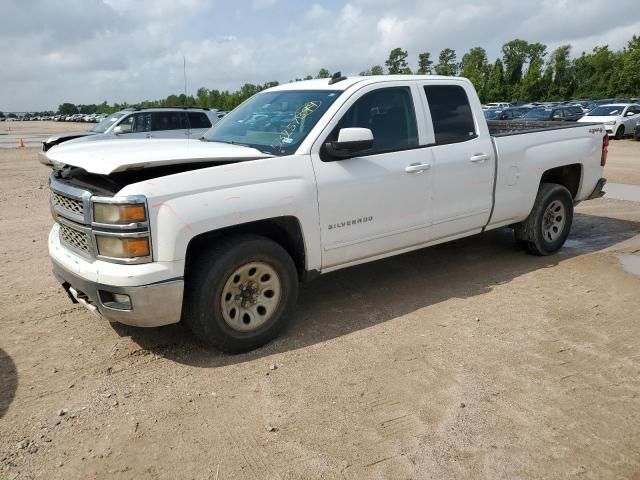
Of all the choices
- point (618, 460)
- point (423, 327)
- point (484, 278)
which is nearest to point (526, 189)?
point (484, 278)

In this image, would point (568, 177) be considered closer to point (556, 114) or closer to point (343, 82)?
point (343, 82)

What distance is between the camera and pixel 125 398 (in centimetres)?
346

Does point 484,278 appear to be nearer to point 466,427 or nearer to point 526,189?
point 526,189

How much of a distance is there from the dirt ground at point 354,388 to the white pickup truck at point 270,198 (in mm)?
481

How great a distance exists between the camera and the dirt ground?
286cm

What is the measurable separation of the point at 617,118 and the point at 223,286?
86.1ft

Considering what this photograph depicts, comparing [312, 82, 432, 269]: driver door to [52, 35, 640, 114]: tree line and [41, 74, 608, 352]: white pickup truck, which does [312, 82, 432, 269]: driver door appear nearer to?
[41, 74, 608, 352]: white pickup truck

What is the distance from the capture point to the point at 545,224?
629 centimetres

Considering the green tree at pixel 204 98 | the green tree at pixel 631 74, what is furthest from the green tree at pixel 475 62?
the green tree at pixel 204 98

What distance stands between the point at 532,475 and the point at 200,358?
233 centimetres

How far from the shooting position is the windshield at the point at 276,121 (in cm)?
431

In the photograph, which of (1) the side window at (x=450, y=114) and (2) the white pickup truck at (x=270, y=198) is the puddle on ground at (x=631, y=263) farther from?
(1) the side window at (x=450, y=114)

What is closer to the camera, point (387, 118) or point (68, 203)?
point (68, 203)

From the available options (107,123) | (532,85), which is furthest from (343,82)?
(532,85)
